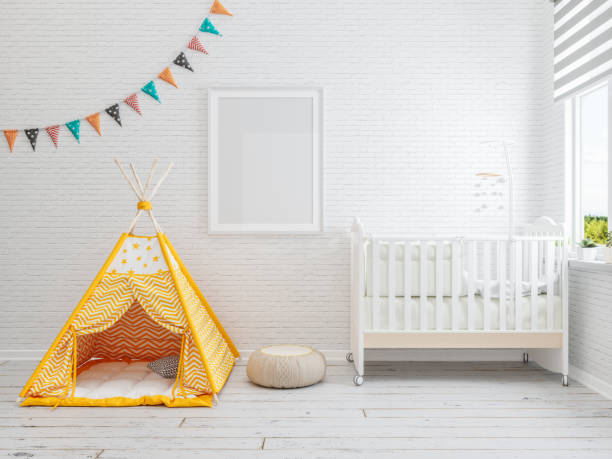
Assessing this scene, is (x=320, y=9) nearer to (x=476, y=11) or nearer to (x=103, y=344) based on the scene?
(x=476, y=11)

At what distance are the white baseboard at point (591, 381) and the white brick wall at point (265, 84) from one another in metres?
1.05

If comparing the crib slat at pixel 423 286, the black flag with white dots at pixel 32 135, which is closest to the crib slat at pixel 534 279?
the crib slat at pixel 423 286

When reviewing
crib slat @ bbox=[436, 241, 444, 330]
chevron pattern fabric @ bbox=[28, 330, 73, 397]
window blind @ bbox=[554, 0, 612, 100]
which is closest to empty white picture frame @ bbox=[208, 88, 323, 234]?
crib slat @ bbox=[436, 241, 444, 330]

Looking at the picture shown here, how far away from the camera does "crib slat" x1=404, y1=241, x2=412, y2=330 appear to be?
2.80 m

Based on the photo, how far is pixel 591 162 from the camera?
9.96 ft

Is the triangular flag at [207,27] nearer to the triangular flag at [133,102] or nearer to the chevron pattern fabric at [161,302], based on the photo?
the triangular flag at [133,102]

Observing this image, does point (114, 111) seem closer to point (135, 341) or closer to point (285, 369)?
point (135, 341)

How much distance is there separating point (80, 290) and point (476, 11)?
3.37m

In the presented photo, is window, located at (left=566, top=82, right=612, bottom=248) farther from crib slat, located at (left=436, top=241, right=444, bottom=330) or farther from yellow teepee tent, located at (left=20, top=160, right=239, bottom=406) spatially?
yellow teepee tent, located at (left=20, top=160, right=239, bottom=406)

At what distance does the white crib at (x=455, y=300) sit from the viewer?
2812mm

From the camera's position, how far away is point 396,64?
133 inches

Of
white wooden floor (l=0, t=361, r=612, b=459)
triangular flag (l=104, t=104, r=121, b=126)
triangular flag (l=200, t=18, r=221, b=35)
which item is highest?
triangular flag (l=200, t=18, r=221, b=35)

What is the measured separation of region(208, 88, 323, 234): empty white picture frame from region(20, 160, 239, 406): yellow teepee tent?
0.59m

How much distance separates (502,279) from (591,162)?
0.98 metres
